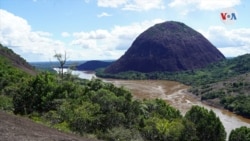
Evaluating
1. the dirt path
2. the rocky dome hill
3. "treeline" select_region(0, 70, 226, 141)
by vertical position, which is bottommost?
"treeline" select_region(0, 70, 226, 141)

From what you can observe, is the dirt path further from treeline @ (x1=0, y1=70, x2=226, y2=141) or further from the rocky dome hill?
the rocky dome hill

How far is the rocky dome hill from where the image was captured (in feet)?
556

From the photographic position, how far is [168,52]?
566 ft

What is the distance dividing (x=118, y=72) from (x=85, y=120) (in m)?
146

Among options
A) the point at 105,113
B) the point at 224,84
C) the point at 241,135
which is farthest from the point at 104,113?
the point at 224,84

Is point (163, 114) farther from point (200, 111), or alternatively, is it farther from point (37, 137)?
point (37, 137)

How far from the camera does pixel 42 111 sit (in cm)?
3672

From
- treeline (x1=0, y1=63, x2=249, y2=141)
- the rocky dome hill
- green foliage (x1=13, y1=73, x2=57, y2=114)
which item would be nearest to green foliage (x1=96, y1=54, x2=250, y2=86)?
the rocky dome hill

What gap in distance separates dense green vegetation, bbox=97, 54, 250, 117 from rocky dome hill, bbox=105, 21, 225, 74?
925 cm

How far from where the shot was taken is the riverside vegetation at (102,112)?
99.1ft

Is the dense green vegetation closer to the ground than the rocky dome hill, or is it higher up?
closer to the ground

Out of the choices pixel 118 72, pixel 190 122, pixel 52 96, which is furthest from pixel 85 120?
pixel 118 72

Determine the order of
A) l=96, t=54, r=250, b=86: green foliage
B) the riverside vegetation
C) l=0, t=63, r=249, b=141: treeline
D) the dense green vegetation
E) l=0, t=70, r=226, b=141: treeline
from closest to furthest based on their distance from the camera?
l=0, t=70, r=226, b=141: treeline < l=0, t=63, r=249, b=141: treeline < the riverside vegetation < the dense green vegetation < l=96, t=54, r=250, b=86: green foliage

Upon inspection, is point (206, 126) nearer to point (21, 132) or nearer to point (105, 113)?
point (105, 113)
